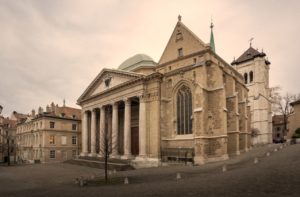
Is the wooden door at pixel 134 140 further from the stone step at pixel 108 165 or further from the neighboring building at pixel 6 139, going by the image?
the neighboring building at pixel 6 139

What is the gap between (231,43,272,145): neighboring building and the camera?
57.2 m

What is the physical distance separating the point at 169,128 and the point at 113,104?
10.6 m

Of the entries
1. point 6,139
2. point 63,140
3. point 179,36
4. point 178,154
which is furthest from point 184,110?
point 6,139

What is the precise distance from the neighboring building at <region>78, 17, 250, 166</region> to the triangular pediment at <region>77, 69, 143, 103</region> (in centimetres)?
20

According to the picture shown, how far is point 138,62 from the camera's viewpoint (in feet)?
143

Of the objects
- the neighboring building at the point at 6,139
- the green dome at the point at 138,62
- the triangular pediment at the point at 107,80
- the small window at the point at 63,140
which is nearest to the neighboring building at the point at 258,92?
the green dome at the point at 138,62

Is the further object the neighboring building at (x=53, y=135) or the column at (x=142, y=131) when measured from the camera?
the neighboring building at (x=53, y=135)

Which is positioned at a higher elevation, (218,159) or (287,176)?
(287,176)

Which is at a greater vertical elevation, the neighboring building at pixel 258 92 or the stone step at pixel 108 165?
the neighboring building at pixel 258 92

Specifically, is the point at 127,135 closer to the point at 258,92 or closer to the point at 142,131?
the point at 142,131

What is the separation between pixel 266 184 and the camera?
12891mm

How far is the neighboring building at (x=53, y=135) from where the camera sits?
50.6 m

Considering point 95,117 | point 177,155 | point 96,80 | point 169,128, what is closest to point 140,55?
point 96,80

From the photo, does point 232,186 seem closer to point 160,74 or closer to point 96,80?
point 160,74
